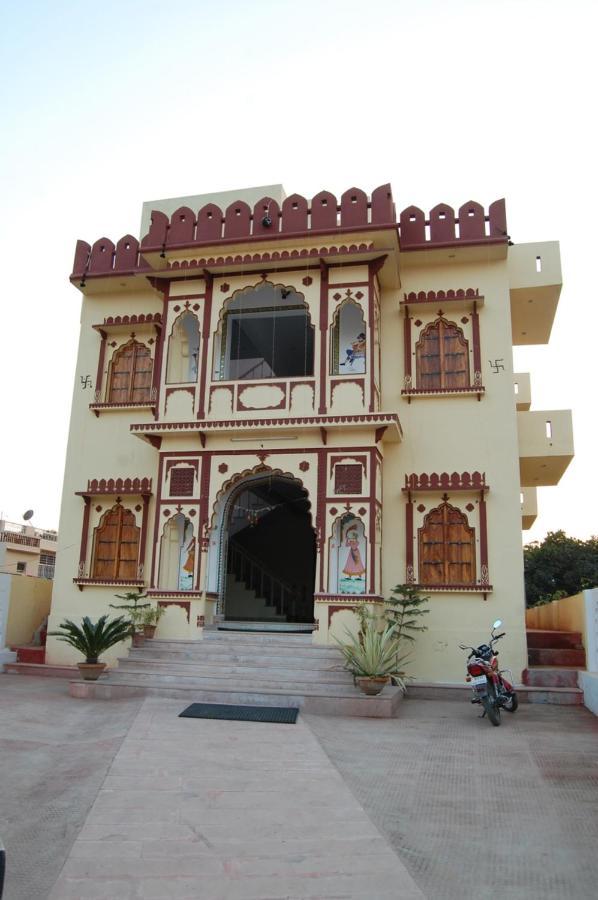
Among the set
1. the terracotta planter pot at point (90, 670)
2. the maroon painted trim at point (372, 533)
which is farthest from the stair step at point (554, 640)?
the terracotta planter pot at point (90, 670)

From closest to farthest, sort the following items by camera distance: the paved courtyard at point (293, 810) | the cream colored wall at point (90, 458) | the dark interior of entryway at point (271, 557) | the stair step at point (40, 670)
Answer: the paved courtyard at point (293, 810)
the stair step at point (40, 670)
the cream colored wall at point (90, 458)
the dark interior of entryway at point (271, 557)

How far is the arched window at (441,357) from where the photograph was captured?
12266 mm

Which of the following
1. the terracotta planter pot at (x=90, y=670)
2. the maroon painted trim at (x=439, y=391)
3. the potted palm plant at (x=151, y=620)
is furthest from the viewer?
the maroon painted trim at (x=439, y=391)

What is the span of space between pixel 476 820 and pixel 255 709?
4.22 meters

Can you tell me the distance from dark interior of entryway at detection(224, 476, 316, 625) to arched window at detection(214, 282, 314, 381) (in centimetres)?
270

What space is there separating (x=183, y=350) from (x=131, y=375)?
1221 millimetres

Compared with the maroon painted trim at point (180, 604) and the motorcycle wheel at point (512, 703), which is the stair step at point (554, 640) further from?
the maroon painted trim at point (180, 604)

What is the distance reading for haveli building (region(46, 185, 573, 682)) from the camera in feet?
37.0

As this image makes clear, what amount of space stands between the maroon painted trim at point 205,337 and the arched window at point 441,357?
347cm

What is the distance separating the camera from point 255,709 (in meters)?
8.68

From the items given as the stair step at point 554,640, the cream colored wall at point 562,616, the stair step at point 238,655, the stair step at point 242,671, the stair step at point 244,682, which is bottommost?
the stair step at point 244,682

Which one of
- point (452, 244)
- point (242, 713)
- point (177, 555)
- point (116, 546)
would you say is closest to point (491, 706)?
point (242, 713)

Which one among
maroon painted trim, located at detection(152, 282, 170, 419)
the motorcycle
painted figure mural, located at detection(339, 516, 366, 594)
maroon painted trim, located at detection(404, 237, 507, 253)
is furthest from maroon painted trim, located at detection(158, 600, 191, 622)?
maroon painted trim, located at detection(404, 237, 507, 253)

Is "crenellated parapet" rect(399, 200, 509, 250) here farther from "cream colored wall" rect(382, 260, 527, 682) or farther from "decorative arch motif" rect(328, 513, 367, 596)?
"decorative arch motif" rect(328, 513, 367, 596)
